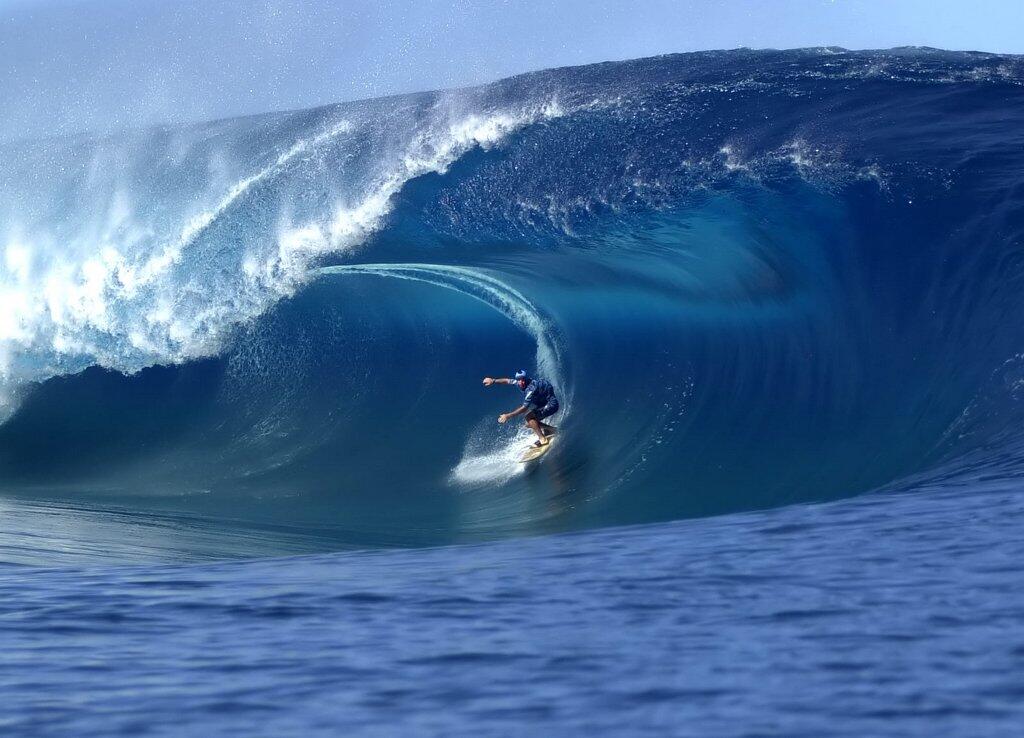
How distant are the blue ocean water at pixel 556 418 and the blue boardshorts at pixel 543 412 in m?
0.34

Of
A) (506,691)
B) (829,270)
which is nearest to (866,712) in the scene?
(506,691)

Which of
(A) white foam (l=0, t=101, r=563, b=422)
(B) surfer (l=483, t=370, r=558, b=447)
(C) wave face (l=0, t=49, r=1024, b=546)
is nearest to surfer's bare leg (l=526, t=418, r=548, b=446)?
(B) surfer (l=483, t=370, r=558, b=447)

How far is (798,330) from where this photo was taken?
12789 mm

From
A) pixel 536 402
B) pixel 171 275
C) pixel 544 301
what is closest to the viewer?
pixel 536 402

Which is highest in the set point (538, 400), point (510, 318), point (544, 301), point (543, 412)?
point (544, 301)

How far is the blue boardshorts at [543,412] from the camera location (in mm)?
11633

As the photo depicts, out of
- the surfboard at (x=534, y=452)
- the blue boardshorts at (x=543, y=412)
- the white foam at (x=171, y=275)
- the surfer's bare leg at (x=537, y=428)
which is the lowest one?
the surfboard at (x=534, y=452)

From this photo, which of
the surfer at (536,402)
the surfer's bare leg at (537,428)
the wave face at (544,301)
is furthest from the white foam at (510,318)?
the surfer at (536,402)

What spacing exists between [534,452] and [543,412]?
15.0 inches

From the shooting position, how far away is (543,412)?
11641 mm

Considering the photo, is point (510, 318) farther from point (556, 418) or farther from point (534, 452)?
point (534, 452)

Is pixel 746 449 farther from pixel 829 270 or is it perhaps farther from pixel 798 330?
pixel 829 270

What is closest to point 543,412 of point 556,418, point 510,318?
point 556,418

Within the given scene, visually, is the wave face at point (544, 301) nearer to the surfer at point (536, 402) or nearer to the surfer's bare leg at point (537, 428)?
the surfer's bare leg at point (537, 428)
